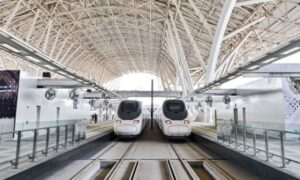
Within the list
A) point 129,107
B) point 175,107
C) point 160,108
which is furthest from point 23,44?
point 160,108

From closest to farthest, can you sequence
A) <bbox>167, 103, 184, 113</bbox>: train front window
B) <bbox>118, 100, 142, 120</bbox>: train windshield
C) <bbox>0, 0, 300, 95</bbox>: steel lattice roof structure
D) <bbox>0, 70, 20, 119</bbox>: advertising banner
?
<bbox>0, 70, 20, 119</bbox>: advertising banner → <bbox>167, 103, 184, 113</bbox>: train front window → <bbox>118, 100, 142, 120</bbox>: train windshield → <bbox>0, 0, 300, 95</bbox>: steel lattice roof structure

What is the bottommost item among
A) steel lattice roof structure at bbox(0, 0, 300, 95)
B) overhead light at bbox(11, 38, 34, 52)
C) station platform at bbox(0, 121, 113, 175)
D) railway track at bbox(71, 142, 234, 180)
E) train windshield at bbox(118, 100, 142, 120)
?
railway track at bbox(71, 142, 234, 180)

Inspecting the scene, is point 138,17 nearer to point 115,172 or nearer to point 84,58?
point 84,58

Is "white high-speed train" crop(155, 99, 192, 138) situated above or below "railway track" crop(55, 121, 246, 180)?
above

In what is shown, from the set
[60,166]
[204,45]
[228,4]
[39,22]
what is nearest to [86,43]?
[39,22]

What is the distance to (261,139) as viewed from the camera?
786 centimetres

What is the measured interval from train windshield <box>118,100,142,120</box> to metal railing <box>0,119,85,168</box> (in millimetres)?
5266

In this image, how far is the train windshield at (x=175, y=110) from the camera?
16266 mm

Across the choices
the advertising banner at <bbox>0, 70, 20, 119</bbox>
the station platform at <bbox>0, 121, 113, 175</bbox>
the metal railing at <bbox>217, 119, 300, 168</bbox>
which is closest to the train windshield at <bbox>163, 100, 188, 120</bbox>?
the metal railing at <bbox>217, 119, 300, 168</bbox>

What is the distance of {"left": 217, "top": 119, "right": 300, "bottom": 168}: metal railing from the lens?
642 cm

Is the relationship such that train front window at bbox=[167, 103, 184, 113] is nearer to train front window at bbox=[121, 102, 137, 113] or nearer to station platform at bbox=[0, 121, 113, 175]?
train front window at bbox=[121, 102, 137, 113]

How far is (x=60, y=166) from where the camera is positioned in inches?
354

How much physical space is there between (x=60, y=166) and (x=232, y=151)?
5.90 meters

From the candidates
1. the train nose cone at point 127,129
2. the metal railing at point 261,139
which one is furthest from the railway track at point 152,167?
the train nose cone at point 127,129
